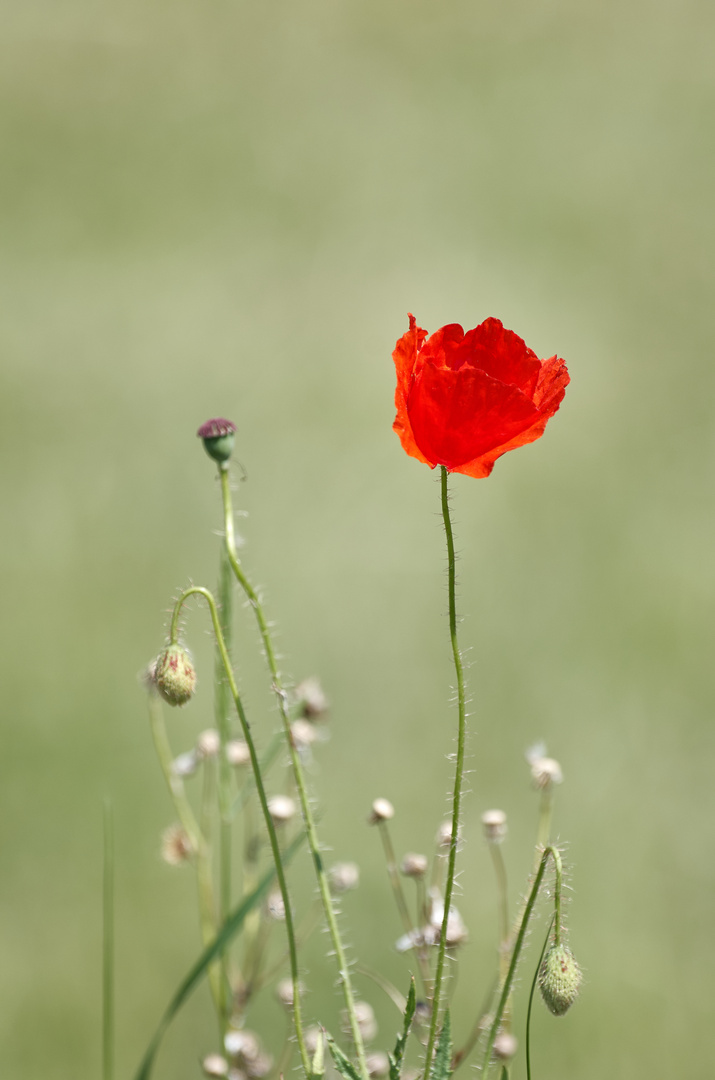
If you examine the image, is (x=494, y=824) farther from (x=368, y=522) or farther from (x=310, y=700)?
(x=368, y=522)

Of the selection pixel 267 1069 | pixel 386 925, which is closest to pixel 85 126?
pixel 386 925

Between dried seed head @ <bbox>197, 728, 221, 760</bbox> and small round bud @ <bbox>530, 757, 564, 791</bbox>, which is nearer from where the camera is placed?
small round bud @ <bbox>530, 757, 564, 791</bbox>

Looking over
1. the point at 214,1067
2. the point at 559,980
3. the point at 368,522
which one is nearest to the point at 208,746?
the point at 214,1067

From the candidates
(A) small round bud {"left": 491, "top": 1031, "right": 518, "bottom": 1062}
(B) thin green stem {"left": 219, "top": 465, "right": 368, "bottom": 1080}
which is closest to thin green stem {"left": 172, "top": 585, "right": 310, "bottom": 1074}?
(B) thin green stem {"left": 219, "top": 465, "right": 368, "bottom": 1080}

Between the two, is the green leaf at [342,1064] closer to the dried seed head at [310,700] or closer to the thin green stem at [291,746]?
the thin green stem at [291,746]

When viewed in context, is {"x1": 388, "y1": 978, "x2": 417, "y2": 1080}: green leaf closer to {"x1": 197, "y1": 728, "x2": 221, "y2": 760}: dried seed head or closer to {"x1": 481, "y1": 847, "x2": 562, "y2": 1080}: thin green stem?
{"x1": 481, "y1": 847, "x2": 562, "y2": 1080}: thin green stem

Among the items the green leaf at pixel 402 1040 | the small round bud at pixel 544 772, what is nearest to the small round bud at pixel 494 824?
the small round bud at pixel 544 772
